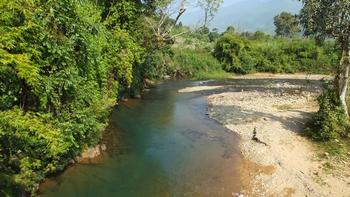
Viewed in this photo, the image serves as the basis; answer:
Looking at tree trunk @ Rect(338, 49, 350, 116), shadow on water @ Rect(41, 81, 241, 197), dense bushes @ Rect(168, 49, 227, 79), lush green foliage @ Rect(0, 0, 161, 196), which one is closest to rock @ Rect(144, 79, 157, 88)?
dense bushes @ Rect(168, 49, 227, 79)

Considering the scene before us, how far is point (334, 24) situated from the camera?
2102cm

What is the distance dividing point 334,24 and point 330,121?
A: 588 centimetres

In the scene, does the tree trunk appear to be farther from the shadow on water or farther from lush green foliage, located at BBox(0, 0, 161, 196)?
lush green foliage, located at BBox(0, 0, 161, 196)

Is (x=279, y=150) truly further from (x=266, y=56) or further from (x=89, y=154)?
(x=266, y=56)

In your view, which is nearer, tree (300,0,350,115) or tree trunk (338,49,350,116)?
tree (300,0,350,115)

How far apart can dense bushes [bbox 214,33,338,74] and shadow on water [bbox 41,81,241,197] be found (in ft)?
127

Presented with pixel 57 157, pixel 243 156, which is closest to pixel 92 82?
pixel 57 157

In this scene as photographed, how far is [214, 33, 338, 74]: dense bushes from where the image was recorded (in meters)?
66.2

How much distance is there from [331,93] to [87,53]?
1567 cm

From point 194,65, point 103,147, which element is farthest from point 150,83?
point 103,147

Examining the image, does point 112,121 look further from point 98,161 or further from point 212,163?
point 212,163

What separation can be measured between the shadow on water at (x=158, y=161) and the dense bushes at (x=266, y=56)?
38654 millimetres

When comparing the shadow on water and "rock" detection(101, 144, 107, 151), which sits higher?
"rock" detection(101, 144, 107, 151)

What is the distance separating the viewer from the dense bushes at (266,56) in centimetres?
6625
